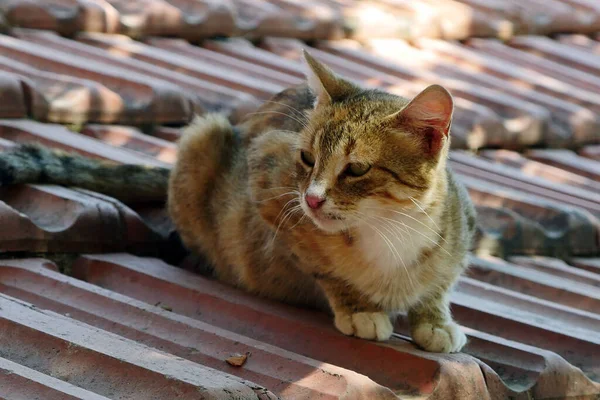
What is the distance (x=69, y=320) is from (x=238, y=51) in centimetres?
249

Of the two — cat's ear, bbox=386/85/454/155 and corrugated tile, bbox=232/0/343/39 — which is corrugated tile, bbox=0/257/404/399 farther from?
corrugated tile, bbox=232/0/343/39

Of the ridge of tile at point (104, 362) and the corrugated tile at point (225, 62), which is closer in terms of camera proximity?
the ridge of tile at point (104, 362)

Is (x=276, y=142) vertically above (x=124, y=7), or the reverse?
(x=276, y=142)

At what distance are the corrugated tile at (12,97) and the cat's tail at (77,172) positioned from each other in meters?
0.41

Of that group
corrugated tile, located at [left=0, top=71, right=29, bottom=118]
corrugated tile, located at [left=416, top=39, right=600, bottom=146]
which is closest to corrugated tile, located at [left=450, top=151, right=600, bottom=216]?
corrugated tile, located at [left=416, top=39, right=600, bottom=146]

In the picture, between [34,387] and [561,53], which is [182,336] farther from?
[561,53]

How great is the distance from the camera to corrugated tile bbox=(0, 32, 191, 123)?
372 cm

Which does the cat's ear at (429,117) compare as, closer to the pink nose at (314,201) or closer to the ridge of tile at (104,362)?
the pink nose at (314,201)

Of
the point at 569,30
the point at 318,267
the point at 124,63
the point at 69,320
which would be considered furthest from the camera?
the point at 569,30

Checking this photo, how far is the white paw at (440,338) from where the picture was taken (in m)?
2.61

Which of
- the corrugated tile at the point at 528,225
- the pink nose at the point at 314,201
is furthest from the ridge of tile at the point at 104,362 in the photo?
the corrugated tile at the point at 528,225

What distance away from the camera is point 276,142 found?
9.64 feet

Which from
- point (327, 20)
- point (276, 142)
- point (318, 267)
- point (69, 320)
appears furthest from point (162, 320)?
point (327, 20)

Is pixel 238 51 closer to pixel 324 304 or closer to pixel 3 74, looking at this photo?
pixel 3 74
